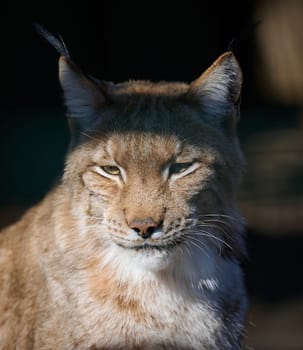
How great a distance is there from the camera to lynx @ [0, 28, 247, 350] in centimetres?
300

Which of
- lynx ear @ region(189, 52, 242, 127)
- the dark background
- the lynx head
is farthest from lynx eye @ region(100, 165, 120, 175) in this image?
the dark background

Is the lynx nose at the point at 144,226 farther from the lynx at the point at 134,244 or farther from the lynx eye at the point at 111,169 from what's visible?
the lynx eye at the point at 111,169

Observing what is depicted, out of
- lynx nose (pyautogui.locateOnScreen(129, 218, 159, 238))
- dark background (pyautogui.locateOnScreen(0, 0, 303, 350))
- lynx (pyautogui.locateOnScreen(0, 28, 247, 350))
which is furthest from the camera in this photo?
dark background (pyautogui.locateOnScreen(0, 0, 303, 350))

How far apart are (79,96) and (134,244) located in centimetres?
59

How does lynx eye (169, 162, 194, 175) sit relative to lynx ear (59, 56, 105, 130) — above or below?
below

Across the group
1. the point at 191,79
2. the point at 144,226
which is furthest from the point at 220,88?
the point at 191,79

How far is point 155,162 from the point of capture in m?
2.99

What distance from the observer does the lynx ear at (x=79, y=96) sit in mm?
3053

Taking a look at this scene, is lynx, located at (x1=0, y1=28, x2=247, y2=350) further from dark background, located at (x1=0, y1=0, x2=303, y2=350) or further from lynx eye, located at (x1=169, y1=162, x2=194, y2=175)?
dark background, located at (x1=0, y1=0, x2=303, y2=350)

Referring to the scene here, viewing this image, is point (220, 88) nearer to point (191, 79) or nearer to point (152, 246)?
point (152, 246)

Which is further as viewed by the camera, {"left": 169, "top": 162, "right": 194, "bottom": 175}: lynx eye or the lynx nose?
{"left": 169, "top": 162, "right": 194, "bottom": 175}: lynx eye

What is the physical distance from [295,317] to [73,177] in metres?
2.19

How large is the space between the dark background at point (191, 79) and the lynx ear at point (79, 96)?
6.10 feet

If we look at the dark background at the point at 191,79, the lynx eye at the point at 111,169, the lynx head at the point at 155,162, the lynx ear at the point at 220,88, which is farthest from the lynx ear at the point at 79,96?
the dark background at the point at 191,79
